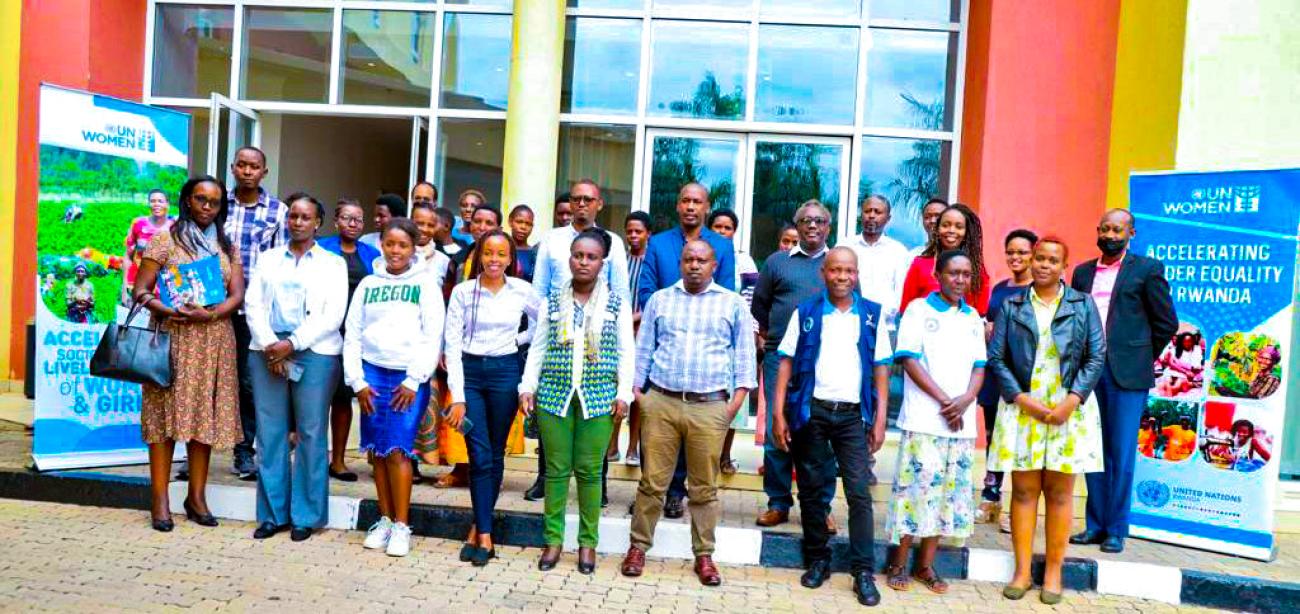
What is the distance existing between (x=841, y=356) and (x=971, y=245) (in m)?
1.38

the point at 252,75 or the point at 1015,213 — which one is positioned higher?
the point at 252,75

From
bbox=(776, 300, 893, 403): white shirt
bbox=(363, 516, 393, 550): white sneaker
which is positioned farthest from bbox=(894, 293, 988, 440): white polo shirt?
bbox=(363, 516, 393, 550): white sneaker

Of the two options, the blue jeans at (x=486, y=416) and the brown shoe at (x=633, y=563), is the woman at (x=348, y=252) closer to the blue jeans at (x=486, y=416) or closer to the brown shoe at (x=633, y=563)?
the blue jeans at (x=486, y=416)

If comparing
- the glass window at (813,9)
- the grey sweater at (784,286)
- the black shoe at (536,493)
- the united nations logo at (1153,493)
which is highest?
the glass window at (813,9)

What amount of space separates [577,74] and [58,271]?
192 inches

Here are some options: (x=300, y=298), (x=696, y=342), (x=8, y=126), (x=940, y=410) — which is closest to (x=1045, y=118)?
(x=940, y=410)

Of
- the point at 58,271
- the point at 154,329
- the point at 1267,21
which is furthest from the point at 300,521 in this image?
the point at 1267,21

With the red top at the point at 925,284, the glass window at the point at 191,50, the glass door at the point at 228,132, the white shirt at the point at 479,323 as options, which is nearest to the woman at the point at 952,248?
the red top at the point at 925,284

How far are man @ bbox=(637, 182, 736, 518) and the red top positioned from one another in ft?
3.46

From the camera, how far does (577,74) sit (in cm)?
948

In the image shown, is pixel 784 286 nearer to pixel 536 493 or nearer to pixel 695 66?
pixel 536 493

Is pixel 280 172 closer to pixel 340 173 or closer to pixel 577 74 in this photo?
pixel 340 173

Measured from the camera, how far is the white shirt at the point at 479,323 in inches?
207

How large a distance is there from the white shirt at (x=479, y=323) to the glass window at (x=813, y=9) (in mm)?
5194
